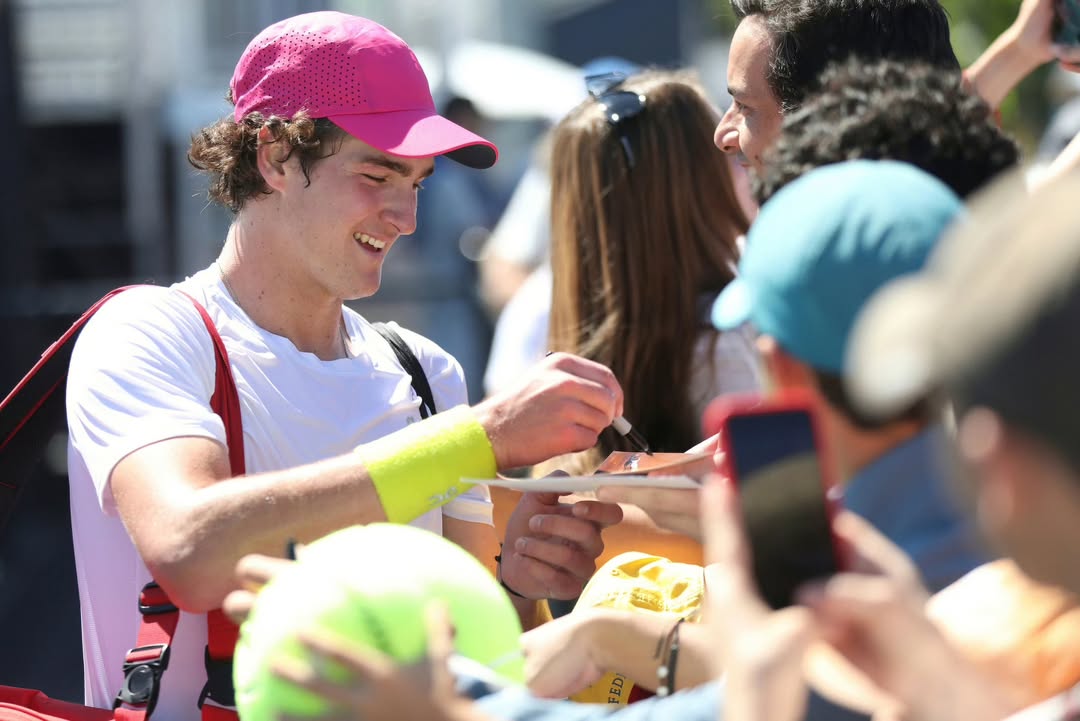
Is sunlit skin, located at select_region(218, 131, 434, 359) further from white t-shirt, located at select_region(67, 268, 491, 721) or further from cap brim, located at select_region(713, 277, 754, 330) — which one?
cap brim, located at select_region(713, 277, 754, 330)

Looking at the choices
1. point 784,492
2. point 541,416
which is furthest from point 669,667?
point 541,416

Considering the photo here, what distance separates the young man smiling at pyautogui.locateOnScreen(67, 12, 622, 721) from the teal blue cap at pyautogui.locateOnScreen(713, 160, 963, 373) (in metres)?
0.76

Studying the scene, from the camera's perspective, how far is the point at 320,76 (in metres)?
2.55

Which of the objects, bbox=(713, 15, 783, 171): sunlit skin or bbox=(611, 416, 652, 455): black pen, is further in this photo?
bbox=(713, 15, 783, 171): sunlit skin

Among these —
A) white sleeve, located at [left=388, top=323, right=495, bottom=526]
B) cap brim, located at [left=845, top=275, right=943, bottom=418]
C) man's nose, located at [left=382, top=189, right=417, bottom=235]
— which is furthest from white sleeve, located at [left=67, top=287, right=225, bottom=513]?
cap brim, located at [left=845, top=275, right=943, bottom=418]

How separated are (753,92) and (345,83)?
2.44 ft

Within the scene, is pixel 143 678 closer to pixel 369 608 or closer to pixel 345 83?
pixel 369 608

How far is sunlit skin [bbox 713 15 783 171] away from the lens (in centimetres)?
253

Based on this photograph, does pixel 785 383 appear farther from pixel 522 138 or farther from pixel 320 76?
pixel 522 138

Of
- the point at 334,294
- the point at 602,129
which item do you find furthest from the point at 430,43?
the point at 334,294

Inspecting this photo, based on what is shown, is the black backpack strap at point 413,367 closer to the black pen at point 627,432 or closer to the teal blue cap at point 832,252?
the black pen at point 627,432

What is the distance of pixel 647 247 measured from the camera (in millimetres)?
3266

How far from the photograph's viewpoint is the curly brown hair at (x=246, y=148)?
256 centimetres

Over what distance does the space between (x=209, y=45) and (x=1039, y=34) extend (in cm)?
1033
